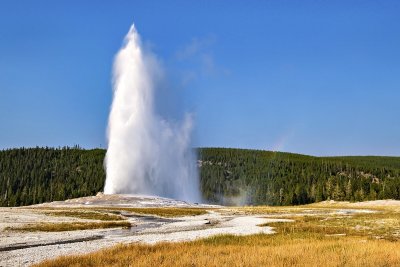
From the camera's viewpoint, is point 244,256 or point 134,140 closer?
point 244,256

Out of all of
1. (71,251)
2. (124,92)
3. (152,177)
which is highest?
(124,92)

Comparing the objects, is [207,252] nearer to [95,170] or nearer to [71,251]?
[71,251]

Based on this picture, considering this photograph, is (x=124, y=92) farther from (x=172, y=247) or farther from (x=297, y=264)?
(x=297, y=264)

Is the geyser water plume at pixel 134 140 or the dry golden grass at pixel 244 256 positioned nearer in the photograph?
the dry golden grass at pixel 244 256

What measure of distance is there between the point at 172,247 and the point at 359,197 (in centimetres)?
12284

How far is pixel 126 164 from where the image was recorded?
11669 centimetres

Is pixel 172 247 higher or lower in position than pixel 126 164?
lower

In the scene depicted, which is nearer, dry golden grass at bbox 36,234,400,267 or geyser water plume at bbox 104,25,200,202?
dry golden grass at bbox 36,234,400,267

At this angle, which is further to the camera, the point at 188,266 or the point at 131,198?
the point at 131,198

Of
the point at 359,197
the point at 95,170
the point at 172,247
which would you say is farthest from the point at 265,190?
the point at 172,247

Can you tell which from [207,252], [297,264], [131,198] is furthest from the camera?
[131,198]

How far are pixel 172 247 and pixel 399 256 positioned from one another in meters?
10.9

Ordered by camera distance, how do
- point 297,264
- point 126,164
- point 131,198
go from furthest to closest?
point 126,164
point 131,198
point 297,264

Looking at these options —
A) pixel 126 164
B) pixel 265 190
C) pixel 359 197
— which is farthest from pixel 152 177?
pixel 265 190
